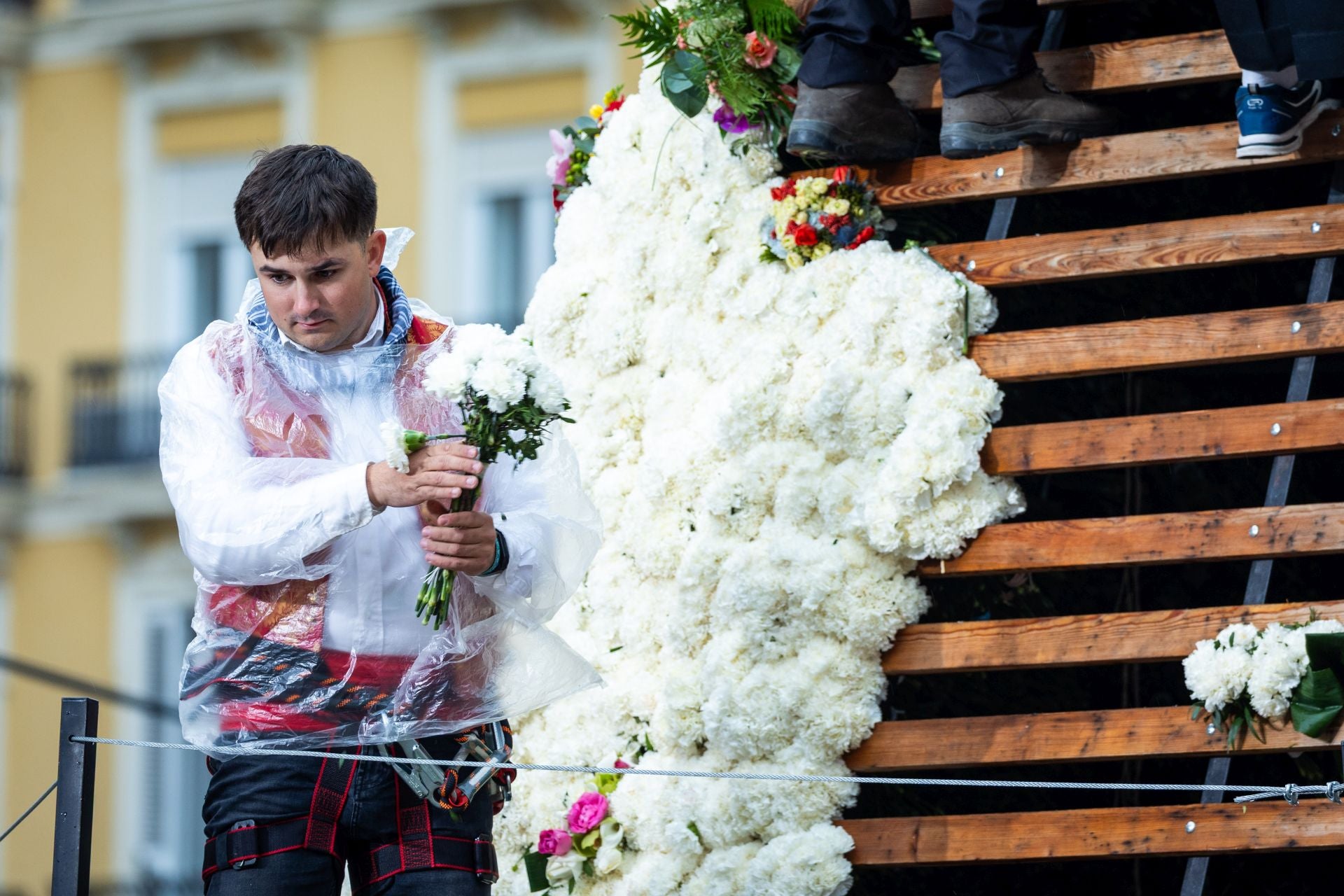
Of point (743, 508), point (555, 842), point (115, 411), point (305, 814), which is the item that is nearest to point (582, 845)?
point (555, 842)

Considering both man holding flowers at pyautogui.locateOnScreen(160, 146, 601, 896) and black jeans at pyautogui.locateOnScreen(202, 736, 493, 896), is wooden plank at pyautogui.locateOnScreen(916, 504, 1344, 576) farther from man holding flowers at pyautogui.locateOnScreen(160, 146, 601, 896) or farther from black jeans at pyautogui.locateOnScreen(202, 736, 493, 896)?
black jeans at pyautogui.locateOnScreen(202, 736, 493, 896)

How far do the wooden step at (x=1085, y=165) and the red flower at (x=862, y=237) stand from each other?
0.09m

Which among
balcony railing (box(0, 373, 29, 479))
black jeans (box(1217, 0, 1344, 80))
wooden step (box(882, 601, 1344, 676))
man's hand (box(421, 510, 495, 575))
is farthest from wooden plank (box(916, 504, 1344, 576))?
balcony railing (box(0, 373, 29, 479))

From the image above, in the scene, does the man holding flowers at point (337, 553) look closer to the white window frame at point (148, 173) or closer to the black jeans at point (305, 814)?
the black jeans at point (305, 814)

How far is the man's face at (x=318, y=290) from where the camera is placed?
3689mm

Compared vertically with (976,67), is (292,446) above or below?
below

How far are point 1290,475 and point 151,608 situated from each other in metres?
11.1

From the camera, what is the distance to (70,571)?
14430 millimetres

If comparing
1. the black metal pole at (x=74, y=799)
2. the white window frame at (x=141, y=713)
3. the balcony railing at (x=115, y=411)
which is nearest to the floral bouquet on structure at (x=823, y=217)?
the black metal pole at (x=74, y=799)

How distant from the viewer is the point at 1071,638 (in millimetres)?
4555

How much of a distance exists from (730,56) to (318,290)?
1.74 metres

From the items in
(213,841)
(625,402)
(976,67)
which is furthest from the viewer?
(625,402)

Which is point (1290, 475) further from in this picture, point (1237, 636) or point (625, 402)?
point (625, 402)

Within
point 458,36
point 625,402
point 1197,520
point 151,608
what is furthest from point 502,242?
point 1197,520
